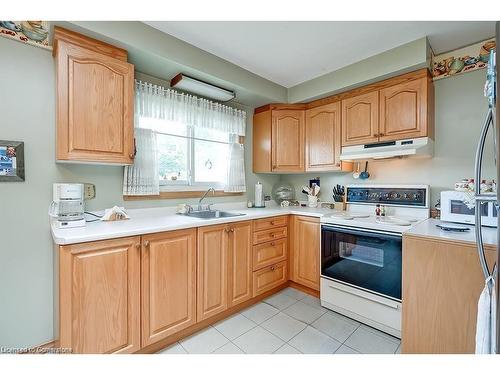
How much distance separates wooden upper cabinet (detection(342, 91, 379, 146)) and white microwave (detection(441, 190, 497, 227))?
0.75 metres

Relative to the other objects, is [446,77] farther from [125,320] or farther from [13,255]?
[13,255]

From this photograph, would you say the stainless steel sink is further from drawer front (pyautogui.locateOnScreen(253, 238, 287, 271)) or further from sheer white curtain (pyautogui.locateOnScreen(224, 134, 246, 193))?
drawer front (pyautogui.locateOnScreen(253, 238, 287, 271))

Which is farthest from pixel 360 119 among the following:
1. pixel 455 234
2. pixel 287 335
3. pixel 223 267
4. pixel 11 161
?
pixel 11 161

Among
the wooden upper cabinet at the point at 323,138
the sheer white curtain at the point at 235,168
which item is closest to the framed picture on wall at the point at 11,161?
the sheer white curtain at the point at 235,168

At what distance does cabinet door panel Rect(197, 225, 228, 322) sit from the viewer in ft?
5.82

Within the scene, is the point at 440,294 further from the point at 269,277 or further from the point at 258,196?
the point at 258,196

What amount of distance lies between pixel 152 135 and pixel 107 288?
1.28 meters

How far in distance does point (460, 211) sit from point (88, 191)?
282 cm

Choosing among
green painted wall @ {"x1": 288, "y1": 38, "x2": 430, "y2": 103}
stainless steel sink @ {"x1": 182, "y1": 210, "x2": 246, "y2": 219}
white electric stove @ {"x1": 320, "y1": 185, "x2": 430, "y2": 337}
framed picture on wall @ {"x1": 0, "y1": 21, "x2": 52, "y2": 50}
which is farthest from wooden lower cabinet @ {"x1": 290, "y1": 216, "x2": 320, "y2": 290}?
framed picture on wall @ {"x1": 0, "y1": 21, "x2": 52, "y2": 50}

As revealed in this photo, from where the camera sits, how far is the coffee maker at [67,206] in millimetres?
1423

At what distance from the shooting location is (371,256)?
189 cm

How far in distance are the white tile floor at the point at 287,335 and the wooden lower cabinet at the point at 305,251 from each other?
298mm

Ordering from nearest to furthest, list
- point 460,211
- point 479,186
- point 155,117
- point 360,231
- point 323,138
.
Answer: point 479,186, point 460,211, point 360,231, point 155,117, point 323,138
